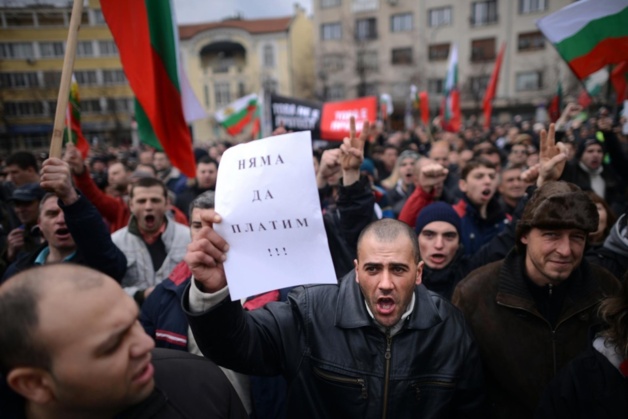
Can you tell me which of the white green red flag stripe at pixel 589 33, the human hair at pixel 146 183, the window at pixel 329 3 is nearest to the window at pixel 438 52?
the window at pixel 329 3

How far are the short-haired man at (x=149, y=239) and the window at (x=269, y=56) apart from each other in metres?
47.4

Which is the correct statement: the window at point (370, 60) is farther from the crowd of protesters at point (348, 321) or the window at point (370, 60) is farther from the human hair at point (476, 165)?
the crowd of protesters at point (348, 321)

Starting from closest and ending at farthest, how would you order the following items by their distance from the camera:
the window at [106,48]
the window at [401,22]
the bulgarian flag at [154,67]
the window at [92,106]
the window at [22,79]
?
the bulgarian flag at [154,67]
the window at [401,22]
the window at [22,79]
the window at [106,48]
the window at [92,106]

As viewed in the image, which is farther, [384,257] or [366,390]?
[384,257]

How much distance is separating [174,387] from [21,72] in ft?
169

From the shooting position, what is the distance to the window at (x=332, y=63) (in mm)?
Answer: 41906

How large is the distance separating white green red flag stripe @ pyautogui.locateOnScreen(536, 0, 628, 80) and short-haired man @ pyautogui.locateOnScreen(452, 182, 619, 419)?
188cm

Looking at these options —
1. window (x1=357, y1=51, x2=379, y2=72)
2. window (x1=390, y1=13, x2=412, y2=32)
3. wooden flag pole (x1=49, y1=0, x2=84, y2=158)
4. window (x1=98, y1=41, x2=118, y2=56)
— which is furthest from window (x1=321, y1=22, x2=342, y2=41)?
wooden flag pole (x1=49, y1=0, x2=84, y2=158)

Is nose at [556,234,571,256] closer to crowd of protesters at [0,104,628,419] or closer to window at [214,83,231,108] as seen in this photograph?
crowd of protesters at [0,104,628,419]

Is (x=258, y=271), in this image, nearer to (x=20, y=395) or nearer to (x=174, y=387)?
(x=174, y=387)

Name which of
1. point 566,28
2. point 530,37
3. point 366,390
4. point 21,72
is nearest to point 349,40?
point 530,37

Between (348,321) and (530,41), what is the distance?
42.5 metres

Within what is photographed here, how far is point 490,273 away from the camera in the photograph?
243 centimetres

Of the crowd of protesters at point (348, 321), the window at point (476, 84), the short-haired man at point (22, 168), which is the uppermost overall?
the window at point (476, 84)
